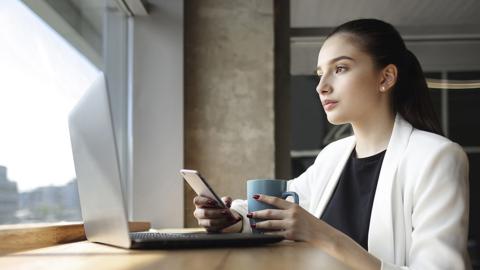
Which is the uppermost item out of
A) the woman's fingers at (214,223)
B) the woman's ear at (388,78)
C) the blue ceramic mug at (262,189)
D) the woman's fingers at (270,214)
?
the woman's ear at (388,78)

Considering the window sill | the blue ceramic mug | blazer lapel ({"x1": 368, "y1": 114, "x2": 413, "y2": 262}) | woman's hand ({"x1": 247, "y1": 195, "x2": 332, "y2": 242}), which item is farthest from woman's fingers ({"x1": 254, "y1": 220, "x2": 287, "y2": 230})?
the window sill

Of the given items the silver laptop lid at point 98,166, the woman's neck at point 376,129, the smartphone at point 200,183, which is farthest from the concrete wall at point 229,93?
the silver laptop lid at point 98,166

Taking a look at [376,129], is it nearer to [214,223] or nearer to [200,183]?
[214,223]

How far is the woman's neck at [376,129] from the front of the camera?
5.57 ft

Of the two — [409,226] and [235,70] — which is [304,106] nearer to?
[235,70]

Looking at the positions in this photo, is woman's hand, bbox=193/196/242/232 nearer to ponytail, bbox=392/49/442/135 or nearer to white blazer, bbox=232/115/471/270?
white blazer, bbox=232/115/471/270

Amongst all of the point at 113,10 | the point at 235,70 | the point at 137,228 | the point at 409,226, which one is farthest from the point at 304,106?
the point at 409,226

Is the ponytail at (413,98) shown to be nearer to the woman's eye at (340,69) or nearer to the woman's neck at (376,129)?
the woman's neck at (376,129)

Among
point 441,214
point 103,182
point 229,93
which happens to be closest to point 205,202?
point 103,182

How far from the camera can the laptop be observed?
3.23ft

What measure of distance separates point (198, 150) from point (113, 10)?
30.5 inches

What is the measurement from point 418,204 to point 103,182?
0.72 m

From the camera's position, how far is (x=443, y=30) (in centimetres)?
317

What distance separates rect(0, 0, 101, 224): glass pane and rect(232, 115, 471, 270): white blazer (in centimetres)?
57
